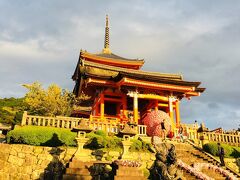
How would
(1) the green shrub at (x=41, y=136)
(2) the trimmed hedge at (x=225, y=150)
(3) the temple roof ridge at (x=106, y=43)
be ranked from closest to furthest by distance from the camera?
(1) the green shrub at (x=41, y=136) < (2) the trimmed hedge at (x=225, y=150) < (3) the temple roof ridge at (x=106, y=43)

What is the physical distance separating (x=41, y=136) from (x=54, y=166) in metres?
2.11

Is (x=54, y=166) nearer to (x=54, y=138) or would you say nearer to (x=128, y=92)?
(x=54, y=138)

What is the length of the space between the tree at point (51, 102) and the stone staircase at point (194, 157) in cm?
963

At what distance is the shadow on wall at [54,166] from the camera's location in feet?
45.2

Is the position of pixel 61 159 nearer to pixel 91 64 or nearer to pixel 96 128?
pixel 96 128

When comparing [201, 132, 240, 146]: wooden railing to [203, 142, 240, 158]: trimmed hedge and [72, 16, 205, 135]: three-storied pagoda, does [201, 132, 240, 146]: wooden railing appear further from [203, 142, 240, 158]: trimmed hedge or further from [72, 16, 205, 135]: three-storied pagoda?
[72, 16, 205, 135]: three-storied pagoda

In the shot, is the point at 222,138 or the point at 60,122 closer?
the point at 60,122

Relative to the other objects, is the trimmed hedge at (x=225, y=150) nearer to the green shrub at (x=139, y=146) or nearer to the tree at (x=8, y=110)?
the green shrub at (x=139, y=146)

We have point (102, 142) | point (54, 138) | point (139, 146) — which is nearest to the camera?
point (54, 138)

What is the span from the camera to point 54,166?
14.6 m

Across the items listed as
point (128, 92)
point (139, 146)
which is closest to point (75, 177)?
point (139, 146)

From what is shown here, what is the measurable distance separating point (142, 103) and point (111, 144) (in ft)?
39.3

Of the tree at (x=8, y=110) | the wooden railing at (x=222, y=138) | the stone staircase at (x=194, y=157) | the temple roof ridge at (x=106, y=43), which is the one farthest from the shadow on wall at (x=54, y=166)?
the temple roof ridge at (x=106, y=43)

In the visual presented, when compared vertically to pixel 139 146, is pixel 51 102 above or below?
above
